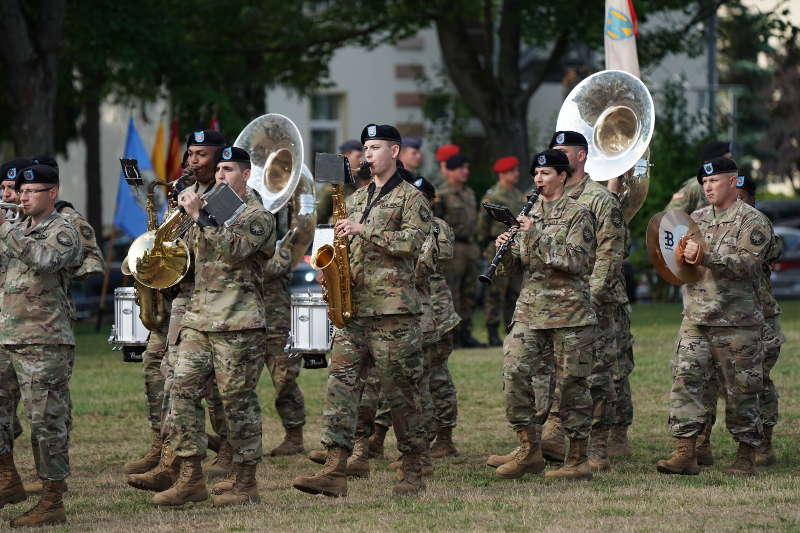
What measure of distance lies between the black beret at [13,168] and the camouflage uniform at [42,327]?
73 centimetres

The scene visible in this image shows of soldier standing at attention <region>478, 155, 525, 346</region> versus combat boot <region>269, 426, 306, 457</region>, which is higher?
soldier standing at attention <region>478, 155, 525, 346</region>

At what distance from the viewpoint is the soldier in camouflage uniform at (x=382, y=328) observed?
9211mm

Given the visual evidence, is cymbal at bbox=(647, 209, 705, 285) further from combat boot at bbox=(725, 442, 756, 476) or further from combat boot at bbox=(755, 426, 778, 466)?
combat boot at bbox=(755, 426, 778, 466)

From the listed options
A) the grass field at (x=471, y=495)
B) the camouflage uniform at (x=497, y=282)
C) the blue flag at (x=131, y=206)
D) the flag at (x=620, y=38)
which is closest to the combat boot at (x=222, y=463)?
the grass field at (x=471, y=495)

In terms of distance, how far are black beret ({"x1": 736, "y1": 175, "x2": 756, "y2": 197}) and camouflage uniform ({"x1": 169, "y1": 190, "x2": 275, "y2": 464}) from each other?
3.57 meters

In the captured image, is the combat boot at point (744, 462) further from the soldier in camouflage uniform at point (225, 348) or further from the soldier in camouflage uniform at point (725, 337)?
the soldier in camouflage uniform at point (225, 348)

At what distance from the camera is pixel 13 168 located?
9.69m

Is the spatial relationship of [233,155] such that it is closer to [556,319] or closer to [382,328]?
[382,328]

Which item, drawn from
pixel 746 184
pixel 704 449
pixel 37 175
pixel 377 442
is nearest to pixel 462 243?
pixel 377 442

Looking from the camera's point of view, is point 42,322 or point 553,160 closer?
point 42,322

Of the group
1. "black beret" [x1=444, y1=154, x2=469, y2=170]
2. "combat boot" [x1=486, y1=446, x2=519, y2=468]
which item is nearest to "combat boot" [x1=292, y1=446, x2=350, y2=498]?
"combat boot" [x1=486, y1=446, x2=519, y2=468]

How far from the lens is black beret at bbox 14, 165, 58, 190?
8.95 metres

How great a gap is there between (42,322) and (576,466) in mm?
3544

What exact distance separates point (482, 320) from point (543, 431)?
11806 millimetres
